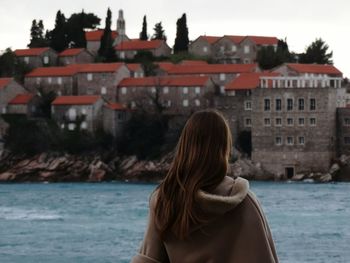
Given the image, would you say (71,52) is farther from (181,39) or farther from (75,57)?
(181,39)

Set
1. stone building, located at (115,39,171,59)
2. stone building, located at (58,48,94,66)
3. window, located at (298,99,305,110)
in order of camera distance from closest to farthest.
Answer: window, located at (298,99,305,110) → stone building, located at (58,48,94,66) → stone building, located at (115,39,171,59)

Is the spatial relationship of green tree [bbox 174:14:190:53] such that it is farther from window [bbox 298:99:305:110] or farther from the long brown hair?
the long brown hair

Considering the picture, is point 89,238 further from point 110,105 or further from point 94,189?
point 110,105

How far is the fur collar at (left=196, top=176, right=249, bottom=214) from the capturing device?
379cm

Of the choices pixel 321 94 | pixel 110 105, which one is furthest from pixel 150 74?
pixel 321 94

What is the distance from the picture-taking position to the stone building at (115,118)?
2699 inches

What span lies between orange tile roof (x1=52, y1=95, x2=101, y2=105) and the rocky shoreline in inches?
112

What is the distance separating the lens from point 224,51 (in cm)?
8269

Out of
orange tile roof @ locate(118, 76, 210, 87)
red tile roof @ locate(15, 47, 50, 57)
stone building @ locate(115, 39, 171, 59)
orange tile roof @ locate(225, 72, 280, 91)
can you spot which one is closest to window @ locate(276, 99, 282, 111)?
orange tile roof @ locate(225, 72, 280, 91)


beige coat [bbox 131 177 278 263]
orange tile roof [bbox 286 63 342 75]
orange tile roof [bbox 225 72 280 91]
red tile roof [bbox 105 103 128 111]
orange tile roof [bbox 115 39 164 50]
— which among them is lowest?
red tile roof [bbox 105 103 128 111]

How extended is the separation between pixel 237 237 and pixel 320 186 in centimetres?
5587

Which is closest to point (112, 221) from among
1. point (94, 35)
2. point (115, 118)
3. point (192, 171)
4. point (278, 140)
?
point (278, 140)

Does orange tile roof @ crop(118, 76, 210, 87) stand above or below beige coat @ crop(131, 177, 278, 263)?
below

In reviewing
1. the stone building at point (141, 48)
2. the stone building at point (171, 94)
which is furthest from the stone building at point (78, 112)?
the stone building at point (141, 48)
